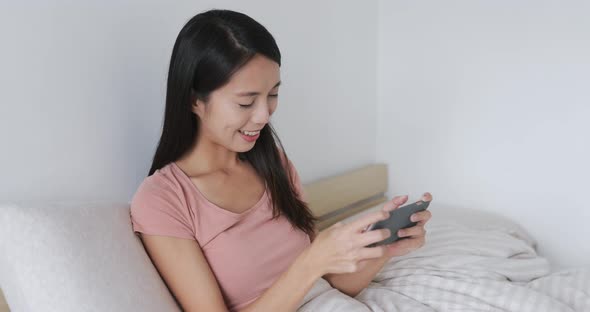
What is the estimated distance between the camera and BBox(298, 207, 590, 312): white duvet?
1.32 m

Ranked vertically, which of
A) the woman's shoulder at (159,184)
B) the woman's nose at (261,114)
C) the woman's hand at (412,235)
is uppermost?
the woman's nose at (261,114)

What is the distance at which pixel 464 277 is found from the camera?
1.47 m

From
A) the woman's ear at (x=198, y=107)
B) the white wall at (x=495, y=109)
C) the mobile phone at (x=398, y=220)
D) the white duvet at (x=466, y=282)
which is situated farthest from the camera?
the white wall at (x=495, y=109)

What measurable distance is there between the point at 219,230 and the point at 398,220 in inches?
13.8

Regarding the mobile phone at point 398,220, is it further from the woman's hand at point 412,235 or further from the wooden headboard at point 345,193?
the wooden headboard at point 345,193

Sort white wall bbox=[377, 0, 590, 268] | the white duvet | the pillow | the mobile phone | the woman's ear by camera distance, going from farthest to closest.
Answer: white wall bbox=[377, 0, 590, 268], the white duvet, the woman's ear, the mobile phone, the pillow

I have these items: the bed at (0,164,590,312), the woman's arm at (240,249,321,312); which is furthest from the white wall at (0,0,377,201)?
the woman's arm at (240,249,321,312)

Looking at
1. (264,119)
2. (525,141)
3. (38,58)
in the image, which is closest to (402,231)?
(264,119)

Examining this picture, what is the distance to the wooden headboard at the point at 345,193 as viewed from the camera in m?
1.92

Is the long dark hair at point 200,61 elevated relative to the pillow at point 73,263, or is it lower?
elevated

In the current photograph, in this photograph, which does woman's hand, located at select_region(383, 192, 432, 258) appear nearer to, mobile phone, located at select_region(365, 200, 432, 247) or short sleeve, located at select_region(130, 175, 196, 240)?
mobile phone, located at select_region(365, 200, 432, 247)

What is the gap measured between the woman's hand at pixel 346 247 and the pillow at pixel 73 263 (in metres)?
0.28

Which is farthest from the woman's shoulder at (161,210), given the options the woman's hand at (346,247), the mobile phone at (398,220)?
the mobile phone at (398,220)

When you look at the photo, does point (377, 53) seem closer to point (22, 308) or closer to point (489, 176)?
point (489, 176)
